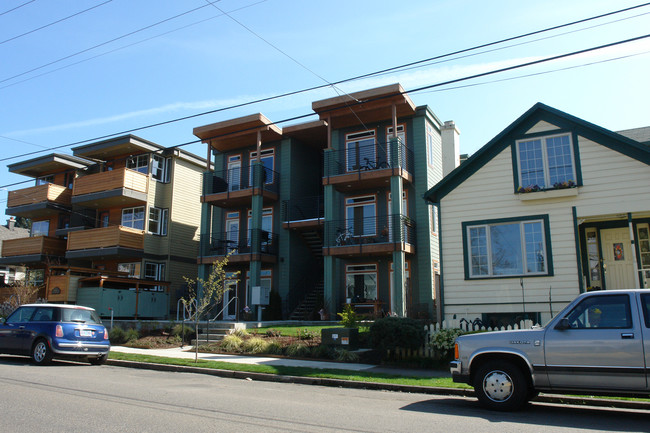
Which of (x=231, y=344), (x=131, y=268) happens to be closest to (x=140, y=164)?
(x=131, y=268)

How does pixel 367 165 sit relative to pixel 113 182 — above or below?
below

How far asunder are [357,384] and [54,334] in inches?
315

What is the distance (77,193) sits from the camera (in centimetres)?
3250

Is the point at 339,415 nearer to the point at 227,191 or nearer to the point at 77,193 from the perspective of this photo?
the point at 227,191

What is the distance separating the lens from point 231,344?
1645cm

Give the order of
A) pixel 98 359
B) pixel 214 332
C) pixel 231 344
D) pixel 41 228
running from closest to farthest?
pixel 98 359, pixel 231 344, pixel 214 332, pixel 41 228

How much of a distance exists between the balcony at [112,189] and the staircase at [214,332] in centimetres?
1351

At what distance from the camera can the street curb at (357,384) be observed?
862 cm

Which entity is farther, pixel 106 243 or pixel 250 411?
pixel 106 243

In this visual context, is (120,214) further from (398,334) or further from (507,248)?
(507,248)

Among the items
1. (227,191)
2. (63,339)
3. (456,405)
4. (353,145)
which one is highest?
(353,145)

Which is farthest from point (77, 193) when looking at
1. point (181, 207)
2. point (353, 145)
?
point (353, 145)

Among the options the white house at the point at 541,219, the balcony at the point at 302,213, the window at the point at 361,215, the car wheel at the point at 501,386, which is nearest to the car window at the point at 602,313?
the car wheel at the point at 501,386

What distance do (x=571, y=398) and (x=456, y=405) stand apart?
6.83 ft
